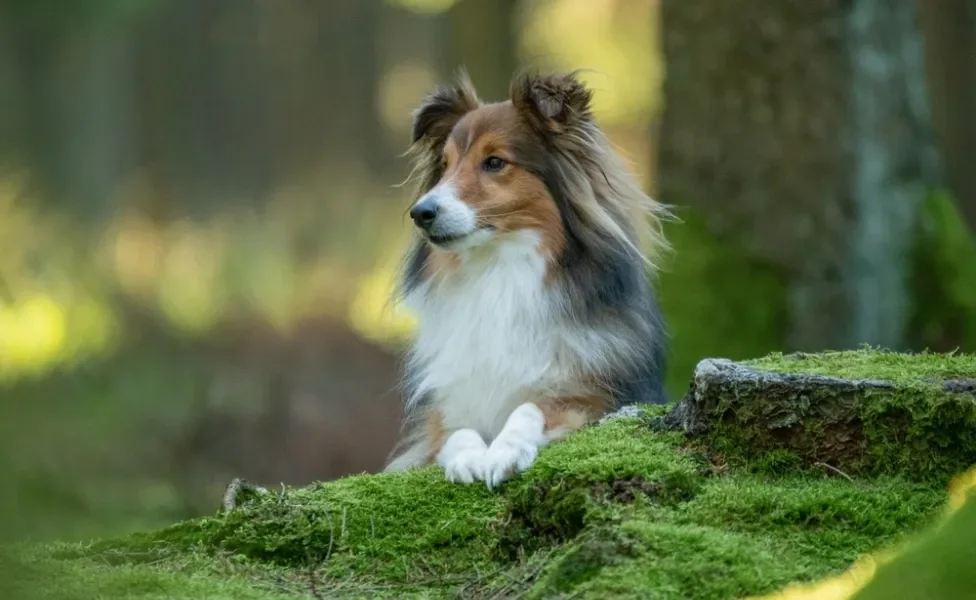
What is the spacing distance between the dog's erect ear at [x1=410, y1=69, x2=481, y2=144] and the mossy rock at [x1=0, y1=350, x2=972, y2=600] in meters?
2.09

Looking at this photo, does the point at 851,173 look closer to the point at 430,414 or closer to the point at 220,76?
the point at 430,414

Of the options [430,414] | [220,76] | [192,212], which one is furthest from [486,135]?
[220,76]

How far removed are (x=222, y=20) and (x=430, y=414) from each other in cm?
1143

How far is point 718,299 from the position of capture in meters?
7.82

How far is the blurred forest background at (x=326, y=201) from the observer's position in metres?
7.60

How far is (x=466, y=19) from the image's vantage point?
11555mm

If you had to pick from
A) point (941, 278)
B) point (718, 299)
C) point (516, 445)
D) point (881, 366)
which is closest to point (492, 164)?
point (516, 445)

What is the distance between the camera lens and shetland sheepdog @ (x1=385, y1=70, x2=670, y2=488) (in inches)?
204

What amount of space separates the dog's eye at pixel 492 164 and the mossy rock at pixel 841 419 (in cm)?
194

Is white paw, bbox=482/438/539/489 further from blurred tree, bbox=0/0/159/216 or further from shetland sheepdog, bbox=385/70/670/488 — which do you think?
blurred tree, bbox=0/0/159/216

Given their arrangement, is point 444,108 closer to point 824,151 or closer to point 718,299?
point 718,299

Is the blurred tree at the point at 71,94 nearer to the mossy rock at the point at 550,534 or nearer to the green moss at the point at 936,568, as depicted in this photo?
the mossy rock at the point at 550,534

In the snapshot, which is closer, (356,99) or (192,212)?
(192,212)

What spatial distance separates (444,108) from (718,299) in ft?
8.99
